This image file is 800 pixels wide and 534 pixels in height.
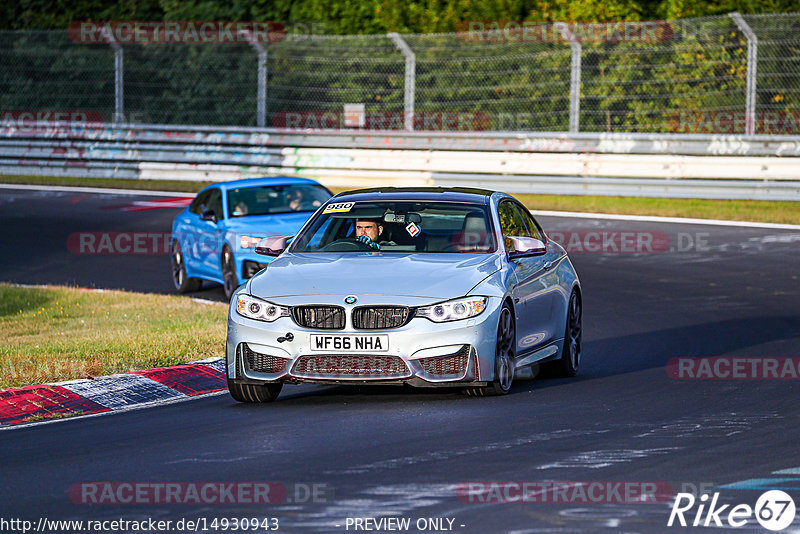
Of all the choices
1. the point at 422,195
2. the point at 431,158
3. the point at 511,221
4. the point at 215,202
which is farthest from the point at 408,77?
the point at 422,195

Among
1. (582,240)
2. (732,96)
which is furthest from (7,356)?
(732,96)

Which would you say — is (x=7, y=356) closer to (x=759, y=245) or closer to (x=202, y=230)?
(x=202, y=230)

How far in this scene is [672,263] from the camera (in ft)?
61.8

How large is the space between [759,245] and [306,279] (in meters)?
12.2

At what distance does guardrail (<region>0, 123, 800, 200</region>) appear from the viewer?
77.9 feet

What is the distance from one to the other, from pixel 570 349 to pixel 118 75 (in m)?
21.2

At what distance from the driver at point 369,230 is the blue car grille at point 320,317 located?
124cm

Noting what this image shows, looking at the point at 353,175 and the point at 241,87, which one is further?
the point at 241,87

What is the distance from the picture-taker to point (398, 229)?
10344 mm

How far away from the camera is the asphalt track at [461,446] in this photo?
249 inches

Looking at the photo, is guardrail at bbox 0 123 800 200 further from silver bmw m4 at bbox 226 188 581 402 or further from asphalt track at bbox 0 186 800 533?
silver bmw m4 at bbox 226 188 581 402

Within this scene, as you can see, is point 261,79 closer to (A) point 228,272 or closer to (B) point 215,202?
(B) point 215,202
